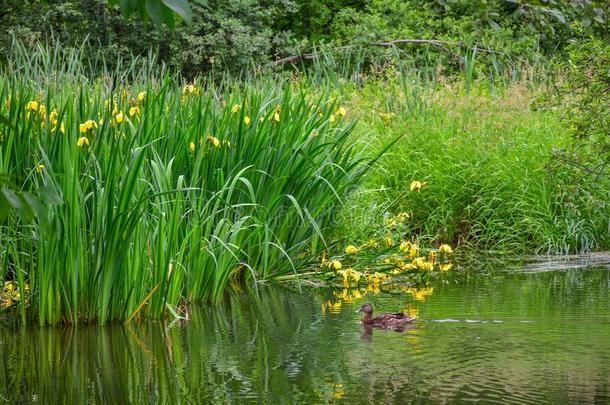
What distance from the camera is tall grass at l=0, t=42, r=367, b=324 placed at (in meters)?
6.24

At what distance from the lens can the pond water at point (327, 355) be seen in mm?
4672

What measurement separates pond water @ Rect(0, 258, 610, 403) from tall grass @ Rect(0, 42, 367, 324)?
280 mm

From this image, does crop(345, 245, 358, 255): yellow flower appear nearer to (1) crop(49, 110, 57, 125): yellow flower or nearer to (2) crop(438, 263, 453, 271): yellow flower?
(2) crop(438, 263, 453, 271): yellow flower

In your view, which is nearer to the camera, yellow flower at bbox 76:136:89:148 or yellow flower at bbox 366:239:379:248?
yellow flower at bbox 76:136:89:148

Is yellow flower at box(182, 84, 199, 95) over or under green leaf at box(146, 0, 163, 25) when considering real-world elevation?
under

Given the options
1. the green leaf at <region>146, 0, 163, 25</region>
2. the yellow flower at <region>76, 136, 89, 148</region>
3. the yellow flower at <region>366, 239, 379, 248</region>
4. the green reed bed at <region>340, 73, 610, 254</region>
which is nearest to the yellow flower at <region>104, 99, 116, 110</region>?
the yellow flower at <region>76, 136, 89, 148</region>

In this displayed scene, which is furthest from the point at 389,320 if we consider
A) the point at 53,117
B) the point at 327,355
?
the point at 53,117

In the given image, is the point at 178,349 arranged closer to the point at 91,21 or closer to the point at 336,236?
the point at 336,236

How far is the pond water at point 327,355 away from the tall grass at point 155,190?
0.92 ft

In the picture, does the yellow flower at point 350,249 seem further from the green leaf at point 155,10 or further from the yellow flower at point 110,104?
the green leaf at point 155,10

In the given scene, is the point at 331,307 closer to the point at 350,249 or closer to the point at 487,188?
the point at 350,249

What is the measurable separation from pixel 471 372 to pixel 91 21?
1402 cm

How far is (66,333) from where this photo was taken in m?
6.15

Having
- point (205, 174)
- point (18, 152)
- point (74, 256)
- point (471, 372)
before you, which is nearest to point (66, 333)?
point (74, 256)
